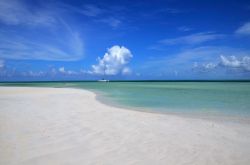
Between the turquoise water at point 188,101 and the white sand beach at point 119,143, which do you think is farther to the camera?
the turquoise water at point 188,101

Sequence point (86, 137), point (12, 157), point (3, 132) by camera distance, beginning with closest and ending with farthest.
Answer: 1. point (12, 157)
2. point (86, 137)
3. point (3, 132)

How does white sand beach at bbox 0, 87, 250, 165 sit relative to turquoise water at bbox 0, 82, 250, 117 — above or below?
above

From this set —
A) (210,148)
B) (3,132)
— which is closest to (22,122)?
(3,132)

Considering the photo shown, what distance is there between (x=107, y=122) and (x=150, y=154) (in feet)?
10.4

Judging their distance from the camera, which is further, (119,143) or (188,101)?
(188,101)

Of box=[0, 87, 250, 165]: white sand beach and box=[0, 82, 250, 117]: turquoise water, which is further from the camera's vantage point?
box=[0, 82, 250, 117]: turquoise water

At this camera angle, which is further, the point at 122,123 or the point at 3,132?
the point at 122,123

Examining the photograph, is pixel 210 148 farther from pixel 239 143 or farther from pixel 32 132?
pixel 32 132

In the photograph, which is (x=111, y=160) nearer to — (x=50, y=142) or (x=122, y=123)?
(x=50, y=142)

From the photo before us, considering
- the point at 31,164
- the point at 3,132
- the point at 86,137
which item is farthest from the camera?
the point at 3,132

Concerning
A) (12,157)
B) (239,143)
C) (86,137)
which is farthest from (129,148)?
(239,143)

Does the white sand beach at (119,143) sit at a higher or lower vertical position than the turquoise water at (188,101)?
higher

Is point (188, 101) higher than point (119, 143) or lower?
lower

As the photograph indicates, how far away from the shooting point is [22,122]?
22.4 feet
